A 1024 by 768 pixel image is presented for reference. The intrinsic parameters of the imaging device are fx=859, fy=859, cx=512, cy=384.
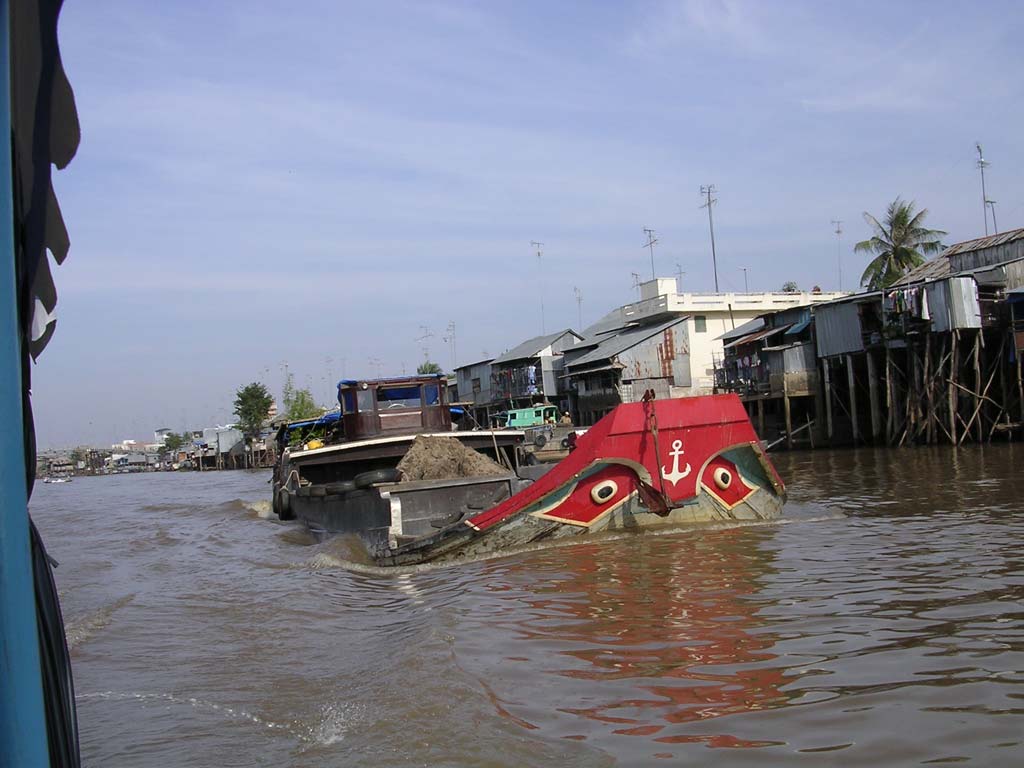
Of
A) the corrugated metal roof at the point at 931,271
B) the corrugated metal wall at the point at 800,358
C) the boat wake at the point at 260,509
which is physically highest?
the corrugated metal roof at the point at 931,271

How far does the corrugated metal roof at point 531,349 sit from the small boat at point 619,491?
1582 inches

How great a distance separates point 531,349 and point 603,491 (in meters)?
42.4

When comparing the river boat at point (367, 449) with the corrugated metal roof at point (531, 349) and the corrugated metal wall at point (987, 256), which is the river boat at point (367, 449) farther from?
the corrugated metal roof at point (531, 349)

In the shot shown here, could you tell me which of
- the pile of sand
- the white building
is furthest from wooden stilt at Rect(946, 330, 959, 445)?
the pile of sand

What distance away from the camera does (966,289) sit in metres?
24.4

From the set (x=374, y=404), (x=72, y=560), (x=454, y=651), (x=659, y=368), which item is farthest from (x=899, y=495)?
(x=659, y=368)

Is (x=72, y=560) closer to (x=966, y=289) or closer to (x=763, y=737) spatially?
(x=763, y=737)

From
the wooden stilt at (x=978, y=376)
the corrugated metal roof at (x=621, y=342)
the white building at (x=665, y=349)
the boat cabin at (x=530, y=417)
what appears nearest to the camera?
the wooden stilt at (x=978, y=376)

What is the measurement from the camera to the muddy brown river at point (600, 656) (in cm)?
377

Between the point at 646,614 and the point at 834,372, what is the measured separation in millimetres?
27793

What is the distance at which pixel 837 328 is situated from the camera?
2939cm

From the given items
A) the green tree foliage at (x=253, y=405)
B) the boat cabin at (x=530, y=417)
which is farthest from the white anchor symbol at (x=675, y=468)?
the green tree foliage at (x=253, y=405)

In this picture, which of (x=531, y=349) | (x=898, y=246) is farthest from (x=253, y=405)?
(x=898, y=246)

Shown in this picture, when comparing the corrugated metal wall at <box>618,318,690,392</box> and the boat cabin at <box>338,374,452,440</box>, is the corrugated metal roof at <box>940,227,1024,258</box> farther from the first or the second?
the boat cabin at <box>338,374,452,440</box>
